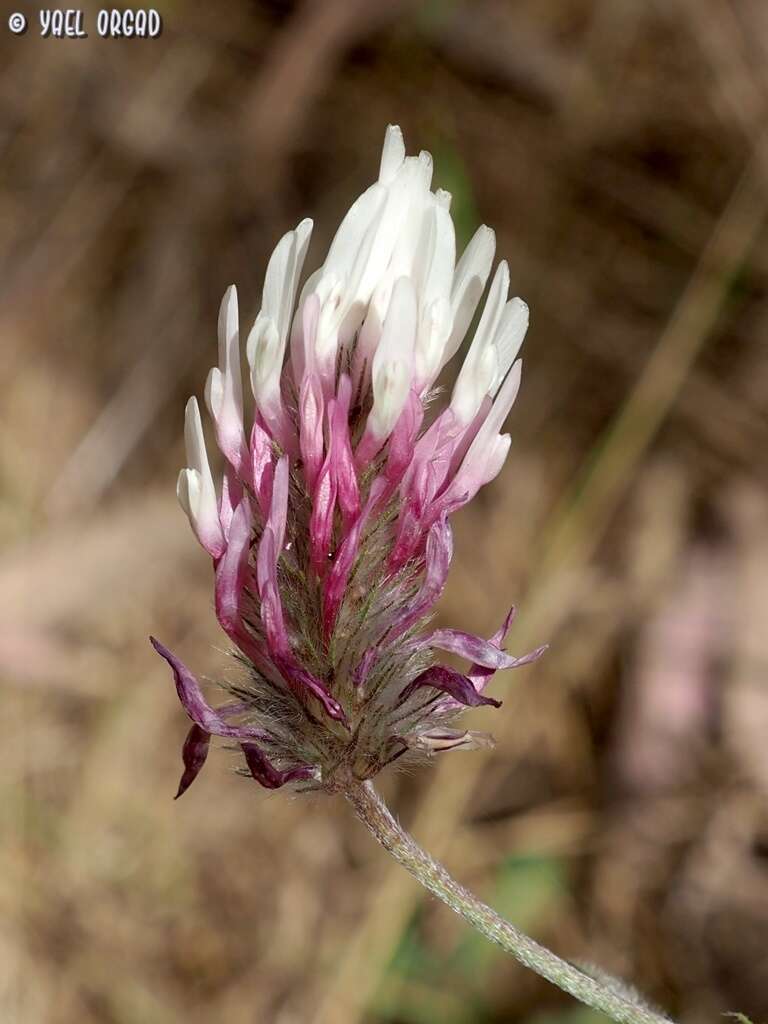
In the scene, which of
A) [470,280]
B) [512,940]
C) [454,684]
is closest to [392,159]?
[470,280]

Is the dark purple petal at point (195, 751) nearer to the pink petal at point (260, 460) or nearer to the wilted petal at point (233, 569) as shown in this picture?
the wilted petal at point (233, 569)

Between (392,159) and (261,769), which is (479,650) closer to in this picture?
(261,769)

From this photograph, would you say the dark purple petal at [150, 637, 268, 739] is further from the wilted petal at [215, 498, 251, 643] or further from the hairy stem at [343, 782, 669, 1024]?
the hairy stem at [343, 782, 669, 1024]

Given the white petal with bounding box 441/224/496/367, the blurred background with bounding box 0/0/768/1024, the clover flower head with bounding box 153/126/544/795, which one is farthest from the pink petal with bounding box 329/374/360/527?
the blurred background with bounding box 0/0/768/1024

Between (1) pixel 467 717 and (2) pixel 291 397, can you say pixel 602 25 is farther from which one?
(2) pixel 291 397

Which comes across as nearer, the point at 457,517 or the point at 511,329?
the point at 511,329

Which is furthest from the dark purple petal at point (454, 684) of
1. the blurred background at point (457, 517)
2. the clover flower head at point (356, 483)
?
the blurred background at point (457, 517)
